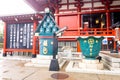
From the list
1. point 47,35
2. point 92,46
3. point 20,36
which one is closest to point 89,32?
point 47,35

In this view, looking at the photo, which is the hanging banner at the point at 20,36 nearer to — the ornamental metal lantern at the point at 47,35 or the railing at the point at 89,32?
the ornamental metal lantern at the point at 47,35

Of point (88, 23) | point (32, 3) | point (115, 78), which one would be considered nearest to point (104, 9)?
point (88, 23)

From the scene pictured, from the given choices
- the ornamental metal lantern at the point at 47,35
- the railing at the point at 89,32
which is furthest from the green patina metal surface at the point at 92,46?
the railing at the point at 89,32

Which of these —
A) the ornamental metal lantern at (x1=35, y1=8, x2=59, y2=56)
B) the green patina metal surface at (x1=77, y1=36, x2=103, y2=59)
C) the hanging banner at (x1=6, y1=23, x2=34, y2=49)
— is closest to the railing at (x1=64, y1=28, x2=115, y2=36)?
the hanging banner at (x1=6, y1=23, x2=34, y2=49)

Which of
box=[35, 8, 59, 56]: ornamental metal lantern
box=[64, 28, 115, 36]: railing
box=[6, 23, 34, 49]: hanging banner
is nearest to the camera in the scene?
box=[35, 8, 59, 56]: ornamental metal lantern

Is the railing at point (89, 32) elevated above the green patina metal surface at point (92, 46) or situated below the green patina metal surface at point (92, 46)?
above

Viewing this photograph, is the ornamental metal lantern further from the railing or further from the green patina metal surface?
the railing

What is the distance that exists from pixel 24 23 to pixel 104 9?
844 cm

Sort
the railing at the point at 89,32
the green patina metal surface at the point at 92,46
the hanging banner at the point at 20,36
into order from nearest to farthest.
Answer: the green patina metal surface at the point at 92,46 → the hanging banner at the point at 20,36 → the railing at the point at 89,32

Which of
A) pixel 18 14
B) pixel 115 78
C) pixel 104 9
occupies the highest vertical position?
pixel 104 9

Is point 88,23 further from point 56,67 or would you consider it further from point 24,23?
point 56,67

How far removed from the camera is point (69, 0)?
43.2ft

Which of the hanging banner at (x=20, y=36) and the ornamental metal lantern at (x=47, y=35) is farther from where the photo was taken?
the hanging banner at (x=20, y=36)

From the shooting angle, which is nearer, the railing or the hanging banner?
the hanging banner
